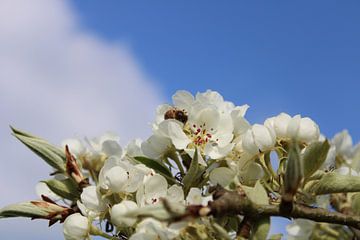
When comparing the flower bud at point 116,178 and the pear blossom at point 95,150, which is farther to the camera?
the pear blossom at point 95,150

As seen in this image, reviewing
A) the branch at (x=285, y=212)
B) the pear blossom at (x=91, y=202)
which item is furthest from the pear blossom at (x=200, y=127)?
the branch at (x=285, y=212)

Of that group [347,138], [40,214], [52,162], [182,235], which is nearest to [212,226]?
[182,235]

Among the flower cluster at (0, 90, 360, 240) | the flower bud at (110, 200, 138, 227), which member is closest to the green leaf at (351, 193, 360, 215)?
the flower cluster at (0, 90, 360, 240)

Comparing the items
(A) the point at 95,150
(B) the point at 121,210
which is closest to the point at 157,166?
(B) the point at 121,210

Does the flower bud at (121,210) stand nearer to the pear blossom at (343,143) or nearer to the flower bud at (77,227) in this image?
the flower bud at (77,227)

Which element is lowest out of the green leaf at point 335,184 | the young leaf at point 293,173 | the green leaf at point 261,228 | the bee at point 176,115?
the green leaf at point 261,228

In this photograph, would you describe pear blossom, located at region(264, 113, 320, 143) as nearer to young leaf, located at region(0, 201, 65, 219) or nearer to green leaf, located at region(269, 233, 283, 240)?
green leaf, located at region(269, 233, 283, 240)

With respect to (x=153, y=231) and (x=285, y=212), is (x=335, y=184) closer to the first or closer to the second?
(x=285, y=212)
